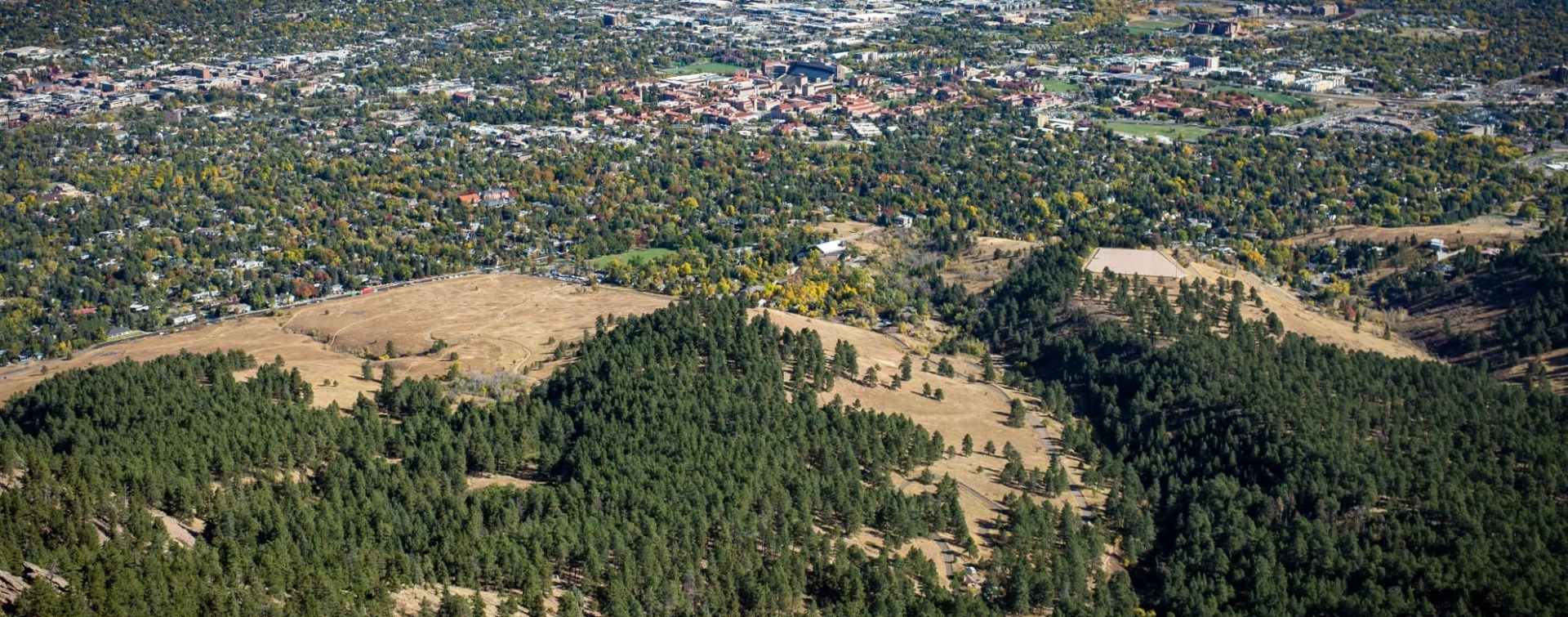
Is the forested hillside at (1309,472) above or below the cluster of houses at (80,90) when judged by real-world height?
above

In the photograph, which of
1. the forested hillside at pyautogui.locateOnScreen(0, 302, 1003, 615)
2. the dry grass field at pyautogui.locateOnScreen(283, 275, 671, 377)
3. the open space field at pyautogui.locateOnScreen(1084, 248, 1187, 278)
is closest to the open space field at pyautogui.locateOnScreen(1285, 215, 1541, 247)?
the open space field at pyautogui.locateOnScreen(1084, 248, 1187, 278)

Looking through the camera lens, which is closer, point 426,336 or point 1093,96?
point 426,336

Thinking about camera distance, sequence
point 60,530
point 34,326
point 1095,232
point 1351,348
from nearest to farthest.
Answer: point 60,530 → point 1351,348 → point 34,326 → point 1095,232

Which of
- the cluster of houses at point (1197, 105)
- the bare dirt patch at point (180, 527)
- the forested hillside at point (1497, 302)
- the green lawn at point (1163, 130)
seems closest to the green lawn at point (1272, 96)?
the cluster of houses at point (1197, 105)

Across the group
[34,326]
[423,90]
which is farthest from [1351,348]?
[423,90]

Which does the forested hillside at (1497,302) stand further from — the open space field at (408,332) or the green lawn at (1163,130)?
the open space field at (408,332)

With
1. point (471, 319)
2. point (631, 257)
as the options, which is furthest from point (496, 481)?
point (631, 257)

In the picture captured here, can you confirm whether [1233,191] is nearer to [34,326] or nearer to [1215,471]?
[1215,471]
